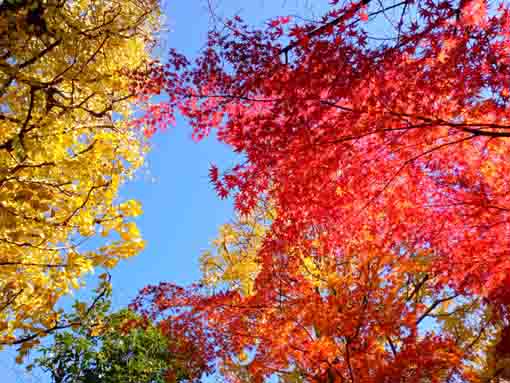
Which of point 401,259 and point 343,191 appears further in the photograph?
point 401,259

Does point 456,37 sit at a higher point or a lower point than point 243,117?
lower

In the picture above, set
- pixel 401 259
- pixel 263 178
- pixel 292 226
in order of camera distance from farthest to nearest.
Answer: pixel 401 259 < pixel 292 226 < pixel 263 178

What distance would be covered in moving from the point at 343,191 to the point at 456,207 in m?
1.91

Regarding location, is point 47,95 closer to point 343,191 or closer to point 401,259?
point 343,191

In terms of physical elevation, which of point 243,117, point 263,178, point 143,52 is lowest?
point 263,178

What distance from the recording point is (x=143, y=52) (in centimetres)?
671

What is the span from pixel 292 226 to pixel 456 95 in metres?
3.39

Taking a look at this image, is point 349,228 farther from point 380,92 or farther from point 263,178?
point 380,92

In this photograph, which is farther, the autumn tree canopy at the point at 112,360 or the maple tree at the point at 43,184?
the autumn tree canopy at the point at 112,360

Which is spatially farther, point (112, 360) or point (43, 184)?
point (112, 360)

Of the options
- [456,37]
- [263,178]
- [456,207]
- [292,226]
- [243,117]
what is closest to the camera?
[456,37]

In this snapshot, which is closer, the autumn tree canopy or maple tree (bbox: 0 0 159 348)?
maple tree (bbox: 0 0 159 348)

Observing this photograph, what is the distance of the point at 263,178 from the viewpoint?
4.89 metres

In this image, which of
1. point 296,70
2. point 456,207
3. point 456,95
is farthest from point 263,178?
point 456,207
